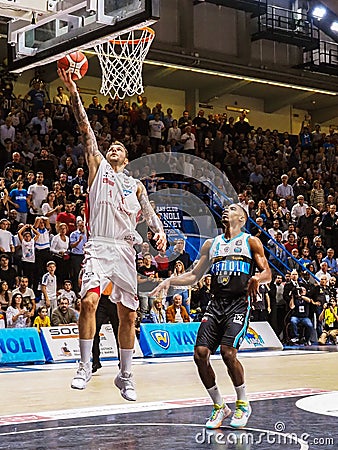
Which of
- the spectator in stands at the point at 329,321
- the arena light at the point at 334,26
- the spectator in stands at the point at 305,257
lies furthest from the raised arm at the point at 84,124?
the arena light at the point at 334,26

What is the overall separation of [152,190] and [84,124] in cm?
1289

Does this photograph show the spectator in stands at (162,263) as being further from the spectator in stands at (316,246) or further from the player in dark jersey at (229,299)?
the player in dark jersey at (229,299)

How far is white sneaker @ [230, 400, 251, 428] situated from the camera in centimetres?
765

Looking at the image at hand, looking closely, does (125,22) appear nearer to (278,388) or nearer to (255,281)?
(255,281)

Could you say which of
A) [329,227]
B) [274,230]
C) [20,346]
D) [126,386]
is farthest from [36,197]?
[126,386]

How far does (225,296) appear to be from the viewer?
7.82 m

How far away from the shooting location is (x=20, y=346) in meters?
13.8

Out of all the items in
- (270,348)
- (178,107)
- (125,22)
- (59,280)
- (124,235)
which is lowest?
(270,348)

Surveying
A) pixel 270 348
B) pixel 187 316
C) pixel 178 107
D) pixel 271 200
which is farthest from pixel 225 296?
pixel 178 107

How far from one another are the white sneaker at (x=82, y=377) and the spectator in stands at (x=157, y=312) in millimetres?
8990

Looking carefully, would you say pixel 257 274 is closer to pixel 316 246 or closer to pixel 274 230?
pixel 274 230

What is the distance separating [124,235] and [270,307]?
11.2 m

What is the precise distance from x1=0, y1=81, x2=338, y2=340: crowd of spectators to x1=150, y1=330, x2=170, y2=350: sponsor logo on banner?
0.99ft

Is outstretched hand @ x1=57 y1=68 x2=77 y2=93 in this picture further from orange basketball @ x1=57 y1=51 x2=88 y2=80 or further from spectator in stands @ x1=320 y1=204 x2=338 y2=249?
spectator in stands @ x1=320 y1=204 x2=338 y2=249
